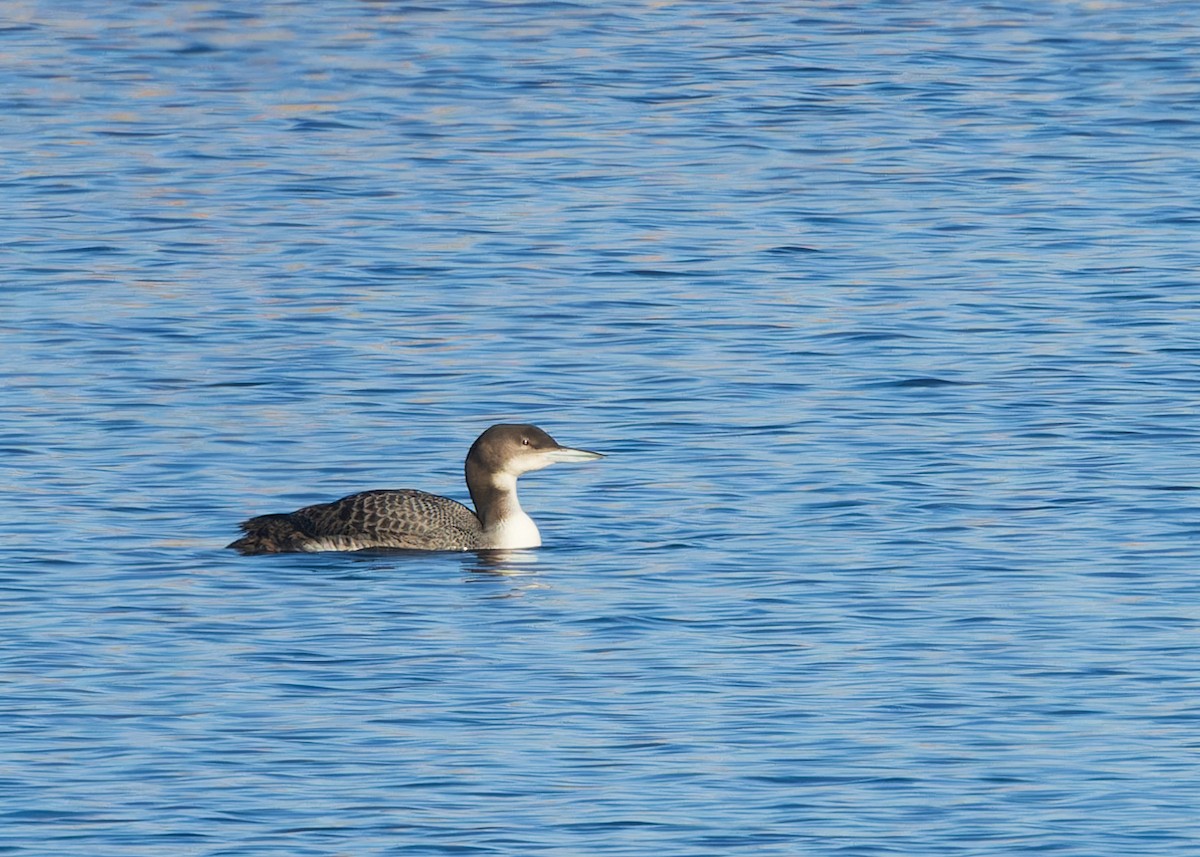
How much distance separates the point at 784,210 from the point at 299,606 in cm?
999

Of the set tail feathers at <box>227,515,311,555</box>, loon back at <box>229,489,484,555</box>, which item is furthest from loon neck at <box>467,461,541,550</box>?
tail feathers at <box>227,515,311,555</box>

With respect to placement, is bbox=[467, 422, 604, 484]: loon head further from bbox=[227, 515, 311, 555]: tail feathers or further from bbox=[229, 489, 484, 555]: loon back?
bbox=[227, 515, 311, 555]: tail feathers

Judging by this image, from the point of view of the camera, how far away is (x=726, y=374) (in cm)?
1892

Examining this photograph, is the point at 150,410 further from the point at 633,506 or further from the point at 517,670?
the point at 517,670

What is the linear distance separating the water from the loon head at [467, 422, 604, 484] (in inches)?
16.5

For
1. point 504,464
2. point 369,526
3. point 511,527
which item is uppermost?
point 504,464

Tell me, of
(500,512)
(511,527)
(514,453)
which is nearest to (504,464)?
(514,453)

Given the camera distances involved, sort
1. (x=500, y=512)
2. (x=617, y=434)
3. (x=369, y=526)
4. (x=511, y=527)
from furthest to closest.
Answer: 1. (x=617, y=434)
2. (x=500, y=512)
3. (x=511, y=527)
4. (x=369, y=526)

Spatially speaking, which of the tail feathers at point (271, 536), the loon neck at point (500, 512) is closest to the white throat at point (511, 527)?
the loon neck at point (500, 512)

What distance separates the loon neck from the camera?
16.2 m

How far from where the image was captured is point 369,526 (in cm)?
1591

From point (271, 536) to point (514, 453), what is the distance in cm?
162

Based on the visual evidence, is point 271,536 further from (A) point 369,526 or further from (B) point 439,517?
(B) point 439,517

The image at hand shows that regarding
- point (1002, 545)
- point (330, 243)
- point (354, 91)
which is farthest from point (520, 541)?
point (354, 91)
